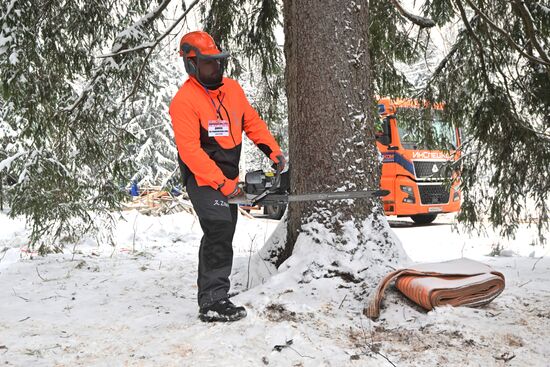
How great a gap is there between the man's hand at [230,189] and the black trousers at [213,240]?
41 millimetres

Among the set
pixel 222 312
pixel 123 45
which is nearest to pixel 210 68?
pixel 222 312

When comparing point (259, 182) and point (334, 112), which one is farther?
point (334, 112)

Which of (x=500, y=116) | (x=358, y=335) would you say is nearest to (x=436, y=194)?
(x=500, y=116)

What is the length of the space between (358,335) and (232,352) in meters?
0.72

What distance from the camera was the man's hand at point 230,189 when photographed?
9.81 feet

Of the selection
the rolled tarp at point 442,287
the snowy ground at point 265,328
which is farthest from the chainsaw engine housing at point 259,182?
the rolled tarp at point 442,287

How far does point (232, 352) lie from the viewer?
2.38m

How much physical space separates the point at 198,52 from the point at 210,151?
622 millimetres

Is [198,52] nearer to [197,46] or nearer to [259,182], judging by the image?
[197,46]

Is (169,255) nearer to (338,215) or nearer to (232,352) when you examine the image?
(338,215)

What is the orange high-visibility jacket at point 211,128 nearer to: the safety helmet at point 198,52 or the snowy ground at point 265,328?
the safety helmet at point 198,52

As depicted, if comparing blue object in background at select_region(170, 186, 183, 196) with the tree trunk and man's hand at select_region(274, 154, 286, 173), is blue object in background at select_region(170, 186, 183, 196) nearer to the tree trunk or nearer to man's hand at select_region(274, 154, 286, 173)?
the tree trunk

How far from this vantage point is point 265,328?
8.70 feet

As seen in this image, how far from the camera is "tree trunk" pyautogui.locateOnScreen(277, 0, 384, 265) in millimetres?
3381
